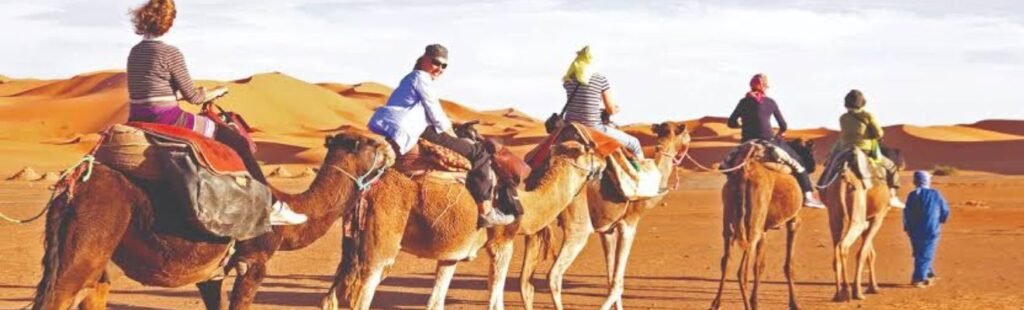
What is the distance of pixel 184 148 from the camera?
8.23 meters

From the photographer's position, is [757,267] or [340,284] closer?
[340,284]

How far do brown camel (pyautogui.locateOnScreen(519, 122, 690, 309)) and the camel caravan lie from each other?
2 centimetres

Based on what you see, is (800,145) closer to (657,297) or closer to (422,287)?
(657,297)

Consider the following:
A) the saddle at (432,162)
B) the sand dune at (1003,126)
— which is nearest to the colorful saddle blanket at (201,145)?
the saddle at (432,162)

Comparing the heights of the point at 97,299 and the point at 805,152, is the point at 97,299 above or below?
above

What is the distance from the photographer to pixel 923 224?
17.8 metres

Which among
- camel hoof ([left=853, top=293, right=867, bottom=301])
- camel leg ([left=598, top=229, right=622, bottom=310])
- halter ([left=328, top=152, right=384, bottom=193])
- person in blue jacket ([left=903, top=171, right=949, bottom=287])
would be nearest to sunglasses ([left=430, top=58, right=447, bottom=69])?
halter ([left=328, top=152, right=384, bottom=193])

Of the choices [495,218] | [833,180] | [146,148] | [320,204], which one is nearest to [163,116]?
[146,148]

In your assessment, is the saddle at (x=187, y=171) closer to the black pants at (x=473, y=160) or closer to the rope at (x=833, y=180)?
the black pants at (x=473, y=160)

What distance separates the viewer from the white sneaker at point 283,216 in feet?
28.7

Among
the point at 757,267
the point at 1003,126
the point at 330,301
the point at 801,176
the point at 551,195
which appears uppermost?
the point at 551,195

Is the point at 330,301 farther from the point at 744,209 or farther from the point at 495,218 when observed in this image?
the point at 744,209

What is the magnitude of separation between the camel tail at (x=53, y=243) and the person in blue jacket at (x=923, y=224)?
12.4 meters

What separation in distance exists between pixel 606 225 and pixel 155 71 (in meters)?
6.13
